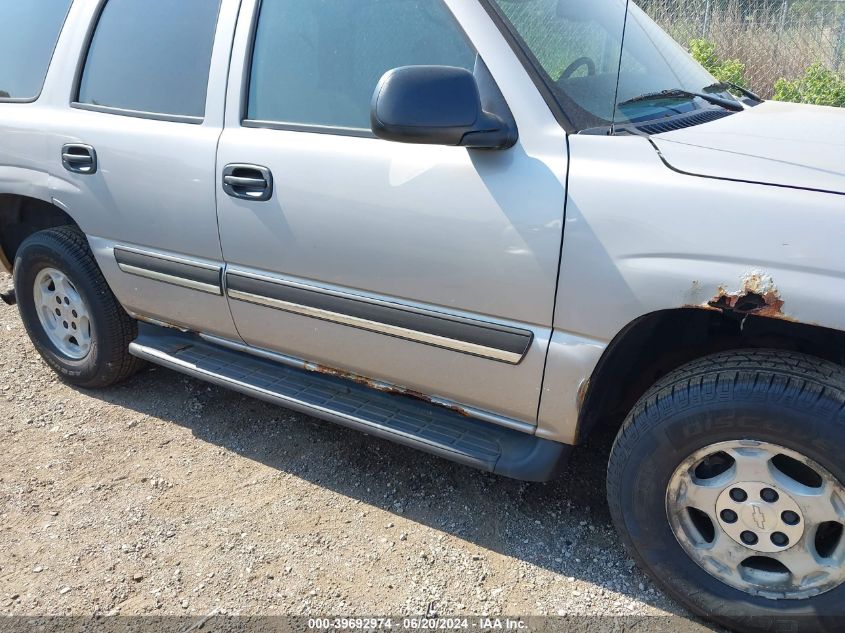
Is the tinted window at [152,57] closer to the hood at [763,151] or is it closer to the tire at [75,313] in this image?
the tire at [75,313]

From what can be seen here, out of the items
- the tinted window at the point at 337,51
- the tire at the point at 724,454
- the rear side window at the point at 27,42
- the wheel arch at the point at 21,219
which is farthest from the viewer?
the wheel arch at the point at 21,219

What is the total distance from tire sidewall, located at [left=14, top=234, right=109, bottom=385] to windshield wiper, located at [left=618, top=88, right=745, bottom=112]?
8.18 ft

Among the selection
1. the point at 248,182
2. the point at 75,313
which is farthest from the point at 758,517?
the point at 75,313

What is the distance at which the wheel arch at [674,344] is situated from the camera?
6.51 ft

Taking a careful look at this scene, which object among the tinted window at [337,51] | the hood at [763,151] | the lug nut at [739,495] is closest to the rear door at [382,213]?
the tinted window at [337,51]

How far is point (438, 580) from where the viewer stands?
2352mm

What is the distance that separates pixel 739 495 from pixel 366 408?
128 centimetres

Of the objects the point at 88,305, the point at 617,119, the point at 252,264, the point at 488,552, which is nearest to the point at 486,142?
the point at 617,119

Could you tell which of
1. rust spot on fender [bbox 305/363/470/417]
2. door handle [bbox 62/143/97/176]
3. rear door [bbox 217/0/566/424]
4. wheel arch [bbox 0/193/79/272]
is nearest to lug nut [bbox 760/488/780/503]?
rear door [bbox 217/0/566/424]

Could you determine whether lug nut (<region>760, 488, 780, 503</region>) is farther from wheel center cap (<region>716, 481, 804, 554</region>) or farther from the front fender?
the front fender

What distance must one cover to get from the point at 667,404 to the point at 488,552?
88 cm

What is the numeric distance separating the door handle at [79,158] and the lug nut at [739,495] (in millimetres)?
2654

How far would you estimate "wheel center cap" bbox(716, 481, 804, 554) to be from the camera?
1938 mm

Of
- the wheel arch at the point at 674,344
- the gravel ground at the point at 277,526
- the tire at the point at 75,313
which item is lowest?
the gravel ground at the point at 277,526
